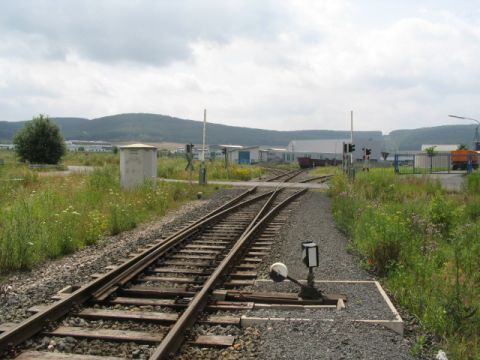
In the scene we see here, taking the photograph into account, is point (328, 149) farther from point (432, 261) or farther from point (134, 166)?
point (432, 261)

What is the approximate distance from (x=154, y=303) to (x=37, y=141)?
153ft

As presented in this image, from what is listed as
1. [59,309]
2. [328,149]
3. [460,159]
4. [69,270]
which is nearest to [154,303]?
[59,309]

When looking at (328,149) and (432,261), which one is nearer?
(432,261)

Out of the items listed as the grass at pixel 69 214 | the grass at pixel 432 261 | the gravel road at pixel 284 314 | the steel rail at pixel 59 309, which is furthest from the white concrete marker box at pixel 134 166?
the steel rail at pixel 59 309

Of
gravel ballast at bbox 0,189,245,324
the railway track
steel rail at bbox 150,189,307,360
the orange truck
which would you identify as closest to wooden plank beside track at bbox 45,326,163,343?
the railway track

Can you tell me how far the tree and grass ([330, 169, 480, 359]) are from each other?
40.4 meters

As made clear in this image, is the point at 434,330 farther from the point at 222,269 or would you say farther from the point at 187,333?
the point at 222,269

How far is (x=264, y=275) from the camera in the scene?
752 cm

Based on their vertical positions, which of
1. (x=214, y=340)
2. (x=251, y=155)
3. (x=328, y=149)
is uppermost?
(x=328, y=149)

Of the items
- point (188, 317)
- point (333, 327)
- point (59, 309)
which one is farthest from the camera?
point (59, 309)

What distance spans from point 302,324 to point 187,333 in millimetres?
1161

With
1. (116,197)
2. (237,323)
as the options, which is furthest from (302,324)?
(116,197)

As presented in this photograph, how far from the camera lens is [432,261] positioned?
8008mm

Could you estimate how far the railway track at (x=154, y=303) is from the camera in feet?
15.7
